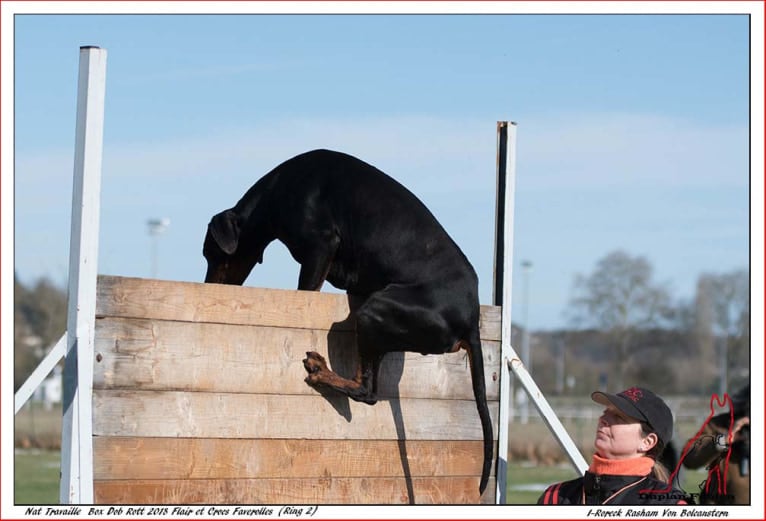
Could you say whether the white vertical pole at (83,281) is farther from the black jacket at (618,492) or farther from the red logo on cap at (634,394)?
the red logo on cap at (634,394)

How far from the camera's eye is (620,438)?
352cm

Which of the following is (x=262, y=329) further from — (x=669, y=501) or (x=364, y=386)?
(x=669, y=501)

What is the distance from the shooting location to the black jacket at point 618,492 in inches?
137

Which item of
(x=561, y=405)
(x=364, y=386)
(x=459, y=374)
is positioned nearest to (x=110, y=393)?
(x=364, y=386)

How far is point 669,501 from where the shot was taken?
11.4 feet

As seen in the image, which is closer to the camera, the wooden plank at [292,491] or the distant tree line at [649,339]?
the wooden plank at [292,491]

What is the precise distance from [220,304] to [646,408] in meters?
1.66

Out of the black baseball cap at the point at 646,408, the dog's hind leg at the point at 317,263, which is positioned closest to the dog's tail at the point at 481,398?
the dog's hind leg at the point at 317,263

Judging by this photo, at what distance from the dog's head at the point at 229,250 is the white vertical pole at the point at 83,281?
4.31 ft

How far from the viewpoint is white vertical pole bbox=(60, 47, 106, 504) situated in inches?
148

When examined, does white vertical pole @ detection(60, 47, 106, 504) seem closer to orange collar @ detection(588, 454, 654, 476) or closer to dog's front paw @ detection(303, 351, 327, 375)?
dog's front paw @ detection(303, 351, 327, 375)

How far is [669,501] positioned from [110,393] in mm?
1918

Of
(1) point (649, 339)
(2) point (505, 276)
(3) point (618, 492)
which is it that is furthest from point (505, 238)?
(1) point (649, 339)

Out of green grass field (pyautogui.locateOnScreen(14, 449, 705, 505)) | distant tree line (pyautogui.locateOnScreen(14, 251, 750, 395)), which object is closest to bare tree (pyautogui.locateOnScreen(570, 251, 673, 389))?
distant tree line (pyautogui.locateOnScreen(14, 251, 750, 395))
